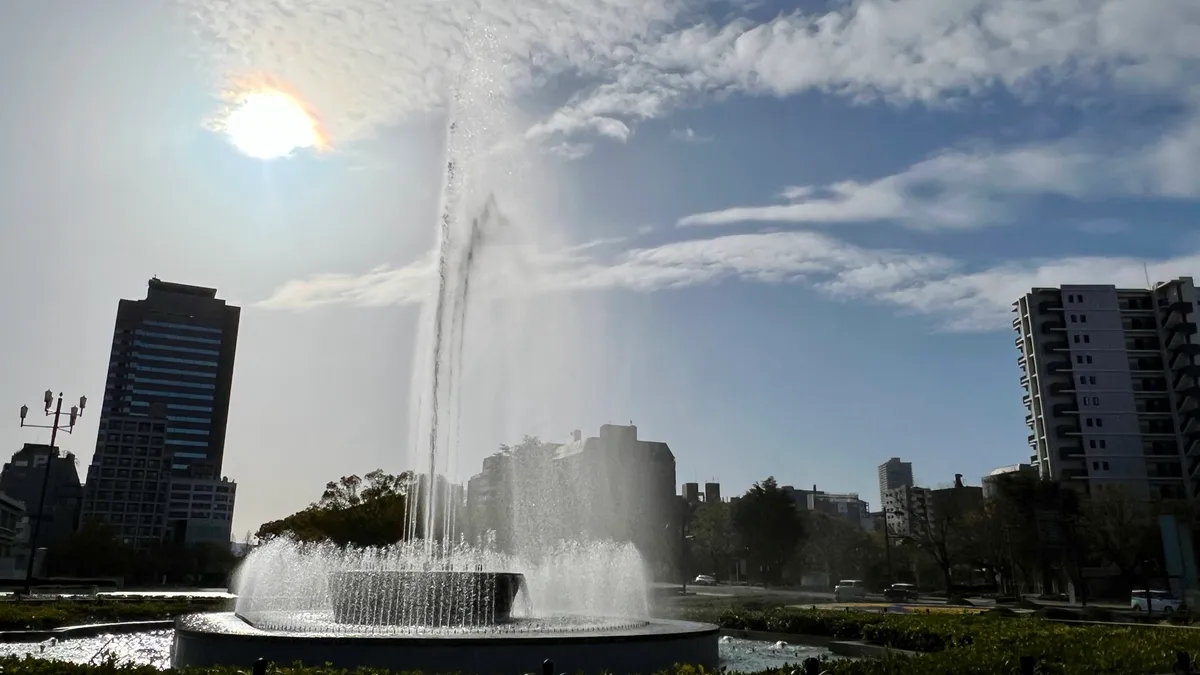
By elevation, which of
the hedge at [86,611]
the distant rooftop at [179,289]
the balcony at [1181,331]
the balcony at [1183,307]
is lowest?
the hedge at [86,611]

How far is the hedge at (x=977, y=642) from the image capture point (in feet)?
35.2

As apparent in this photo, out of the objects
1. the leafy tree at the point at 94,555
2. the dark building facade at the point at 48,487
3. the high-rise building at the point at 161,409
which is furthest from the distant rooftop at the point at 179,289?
→ the leafy tree at the point at 94,555

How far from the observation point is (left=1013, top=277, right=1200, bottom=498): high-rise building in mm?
71500

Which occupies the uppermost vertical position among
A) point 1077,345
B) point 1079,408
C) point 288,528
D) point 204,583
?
point 1077,345

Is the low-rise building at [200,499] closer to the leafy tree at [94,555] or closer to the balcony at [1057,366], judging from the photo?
the leafy tree at [94,555]

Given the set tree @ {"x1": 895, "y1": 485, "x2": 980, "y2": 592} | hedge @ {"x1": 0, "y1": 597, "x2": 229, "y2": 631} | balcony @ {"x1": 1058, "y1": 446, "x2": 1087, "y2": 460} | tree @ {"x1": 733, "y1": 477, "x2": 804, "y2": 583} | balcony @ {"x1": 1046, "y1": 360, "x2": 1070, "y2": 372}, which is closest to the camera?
hedge @ {"x1": 0, "y1": 597, "x2": 229, "y2": 631}

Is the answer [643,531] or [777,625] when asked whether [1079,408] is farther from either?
[777,625]

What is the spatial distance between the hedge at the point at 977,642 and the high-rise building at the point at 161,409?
120289 mm

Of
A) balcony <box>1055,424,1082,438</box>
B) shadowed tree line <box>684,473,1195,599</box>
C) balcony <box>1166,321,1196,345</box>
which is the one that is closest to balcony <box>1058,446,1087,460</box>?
balcony <box>1055,424,1082,438</box>

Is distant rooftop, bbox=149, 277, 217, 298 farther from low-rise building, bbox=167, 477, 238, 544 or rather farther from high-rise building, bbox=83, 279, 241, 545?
low-rise building, bbox=167, 477, 238, 544

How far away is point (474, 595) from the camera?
55.6ft

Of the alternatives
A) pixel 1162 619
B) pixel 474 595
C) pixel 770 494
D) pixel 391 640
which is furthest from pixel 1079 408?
pixel 391 640

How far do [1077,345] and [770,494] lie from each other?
33.3 metres

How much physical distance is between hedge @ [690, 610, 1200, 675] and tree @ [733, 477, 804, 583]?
43.8 metres
